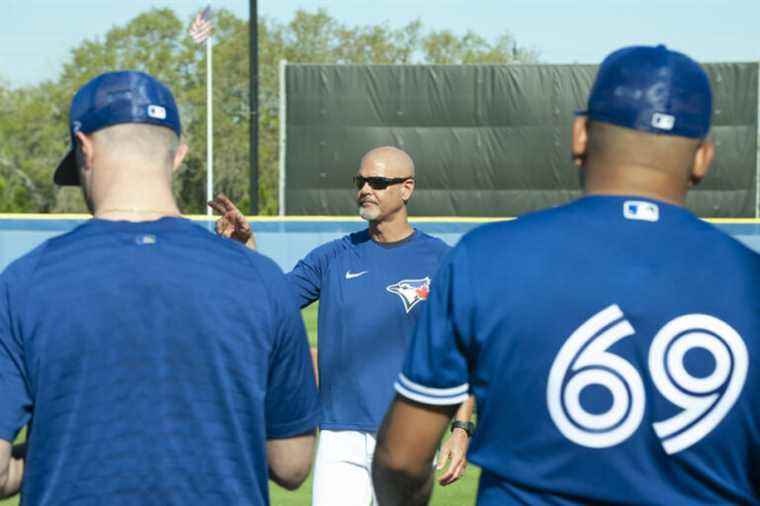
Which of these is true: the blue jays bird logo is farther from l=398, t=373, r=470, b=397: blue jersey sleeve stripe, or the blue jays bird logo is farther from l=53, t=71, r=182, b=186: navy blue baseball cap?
l=398, t=373, r=470, b=397: blue jersey sleeve stripe

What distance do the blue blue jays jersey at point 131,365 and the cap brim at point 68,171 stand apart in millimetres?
249

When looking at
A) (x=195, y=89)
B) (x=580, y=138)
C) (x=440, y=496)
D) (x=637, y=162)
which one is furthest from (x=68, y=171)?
(x=195, y=89)

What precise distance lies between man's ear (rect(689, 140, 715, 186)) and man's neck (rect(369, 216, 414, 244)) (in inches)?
152

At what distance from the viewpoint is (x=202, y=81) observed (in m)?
64.9

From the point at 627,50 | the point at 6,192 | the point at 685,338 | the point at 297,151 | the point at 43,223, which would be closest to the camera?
the point at 685,338

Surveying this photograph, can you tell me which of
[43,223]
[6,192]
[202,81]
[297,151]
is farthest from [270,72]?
[43,223]

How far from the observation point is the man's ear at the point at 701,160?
8.86 ft

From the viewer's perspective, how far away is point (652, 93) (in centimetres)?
261

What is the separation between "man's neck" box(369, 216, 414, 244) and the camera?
6562 millimetres

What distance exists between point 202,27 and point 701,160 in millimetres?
33387

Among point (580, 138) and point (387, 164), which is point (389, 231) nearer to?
point (387, 164)

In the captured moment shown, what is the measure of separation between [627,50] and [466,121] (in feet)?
91.7

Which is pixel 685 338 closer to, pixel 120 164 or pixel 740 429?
pixel 740 429

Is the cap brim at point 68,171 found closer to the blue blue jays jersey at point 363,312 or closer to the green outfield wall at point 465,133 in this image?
the blue blue jays jersey at point 363,312
